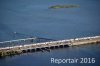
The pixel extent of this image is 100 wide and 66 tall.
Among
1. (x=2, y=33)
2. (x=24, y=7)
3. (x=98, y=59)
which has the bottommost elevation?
(x=98, y=59)

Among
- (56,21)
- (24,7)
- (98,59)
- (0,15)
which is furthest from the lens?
(24,7)

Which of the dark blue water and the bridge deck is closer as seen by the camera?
the dark blue water

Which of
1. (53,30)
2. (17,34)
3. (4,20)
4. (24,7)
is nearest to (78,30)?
(53,30)

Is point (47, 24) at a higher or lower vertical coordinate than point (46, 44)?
higher

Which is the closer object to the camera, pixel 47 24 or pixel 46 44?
pixel 46 44

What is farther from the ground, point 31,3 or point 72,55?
point 31,3

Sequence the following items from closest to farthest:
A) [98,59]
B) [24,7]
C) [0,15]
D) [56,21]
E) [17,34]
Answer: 1. [98,59]
2. [17,34]
3. [56,21]
4. [0,15]
5. [24,7]

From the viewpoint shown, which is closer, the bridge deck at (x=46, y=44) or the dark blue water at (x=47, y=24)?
the dark blue water at (x=47, y=24)

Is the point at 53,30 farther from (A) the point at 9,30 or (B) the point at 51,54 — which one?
(B) the point at 51,54
